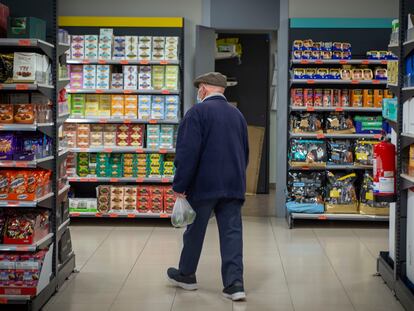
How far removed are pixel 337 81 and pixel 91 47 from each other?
3057mm

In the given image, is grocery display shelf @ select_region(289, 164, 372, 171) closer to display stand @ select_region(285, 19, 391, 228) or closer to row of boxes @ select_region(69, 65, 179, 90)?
display stand @ select_region(285, 19, 391, 228)

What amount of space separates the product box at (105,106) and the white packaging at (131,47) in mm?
570

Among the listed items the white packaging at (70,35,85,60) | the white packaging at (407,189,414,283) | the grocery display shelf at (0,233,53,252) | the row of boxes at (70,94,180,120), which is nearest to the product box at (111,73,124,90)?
the row of boxes at (70,94,180,120)

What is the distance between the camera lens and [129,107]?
9.27 meters

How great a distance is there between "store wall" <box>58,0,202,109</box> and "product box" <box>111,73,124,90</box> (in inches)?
34.9

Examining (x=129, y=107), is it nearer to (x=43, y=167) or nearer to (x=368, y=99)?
(x=368, y=99)

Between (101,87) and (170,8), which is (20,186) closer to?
(101,87)

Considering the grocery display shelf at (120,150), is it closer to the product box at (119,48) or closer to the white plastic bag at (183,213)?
the product box at (119,48)

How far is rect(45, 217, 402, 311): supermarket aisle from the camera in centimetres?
580

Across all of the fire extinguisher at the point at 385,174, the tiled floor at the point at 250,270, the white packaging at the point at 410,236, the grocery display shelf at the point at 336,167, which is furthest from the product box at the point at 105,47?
the white packaging at the point at 410,236

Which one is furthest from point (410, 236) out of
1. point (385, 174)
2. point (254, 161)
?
point (254, 161)

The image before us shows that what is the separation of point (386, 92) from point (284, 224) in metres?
2.08

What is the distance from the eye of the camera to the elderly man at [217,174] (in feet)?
19.1

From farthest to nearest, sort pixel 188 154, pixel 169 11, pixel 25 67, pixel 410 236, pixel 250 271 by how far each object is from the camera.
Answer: pixel 169 11
pixel 250 271
pixel 410 236
pixel 188 154
pixel 25 67
